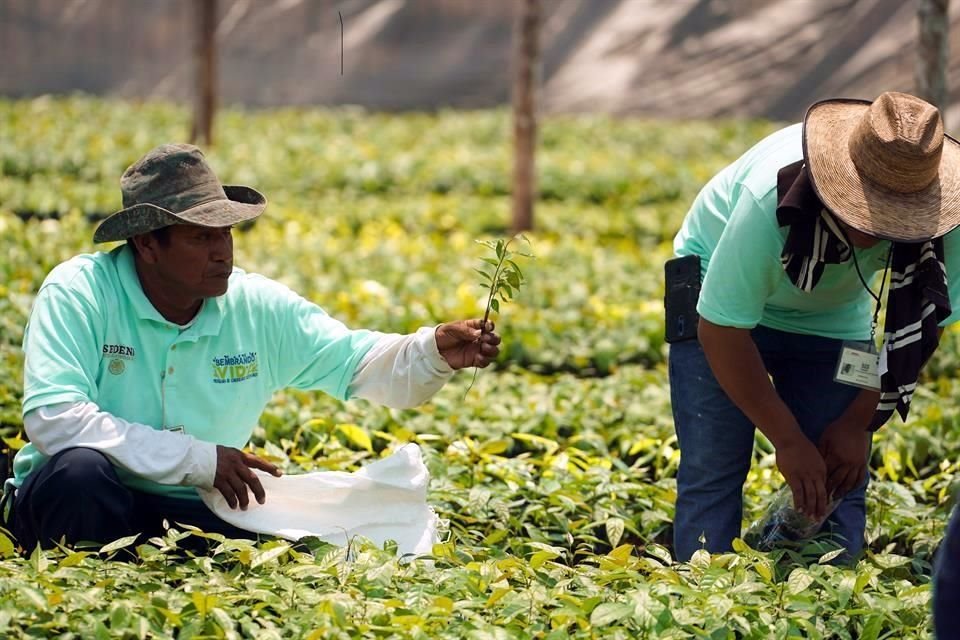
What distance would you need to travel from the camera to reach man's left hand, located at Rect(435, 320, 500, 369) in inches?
127

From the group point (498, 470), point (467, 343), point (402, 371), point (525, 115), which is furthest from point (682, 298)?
point (525, 115)

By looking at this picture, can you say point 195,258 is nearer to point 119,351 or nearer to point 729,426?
point 119,351

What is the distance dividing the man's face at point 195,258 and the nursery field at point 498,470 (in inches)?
22.6

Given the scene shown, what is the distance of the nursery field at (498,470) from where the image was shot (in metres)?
2.71

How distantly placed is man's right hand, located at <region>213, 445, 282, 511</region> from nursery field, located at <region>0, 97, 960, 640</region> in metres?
0.13

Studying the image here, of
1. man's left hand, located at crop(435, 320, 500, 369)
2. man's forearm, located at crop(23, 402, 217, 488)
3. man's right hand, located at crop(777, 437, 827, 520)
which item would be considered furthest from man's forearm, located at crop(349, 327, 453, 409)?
man's right hand, located at crop(777, 437, 827, 520)

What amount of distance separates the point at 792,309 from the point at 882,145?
63cm

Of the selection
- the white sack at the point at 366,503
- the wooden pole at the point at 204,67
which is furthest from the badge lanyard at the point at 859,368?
the wooden pole at the point at 204,67

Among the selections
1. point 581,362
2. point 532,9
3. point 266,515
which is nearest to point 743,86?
point 532,9

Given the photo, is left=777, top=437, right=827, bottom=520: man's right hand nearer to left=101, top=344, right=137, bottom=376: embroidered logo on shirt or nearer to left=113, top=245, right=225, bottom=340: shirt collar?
left=113, top=245, right=225, bottom=340: shirt collar

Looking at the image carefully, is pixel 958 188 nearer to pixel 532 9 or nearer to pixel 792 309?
pixel 792 309

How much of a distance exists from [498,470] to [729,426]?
89 centimetres

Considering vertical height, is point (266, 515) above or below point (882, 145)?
below

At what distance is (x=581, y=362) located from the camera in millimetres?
5785
